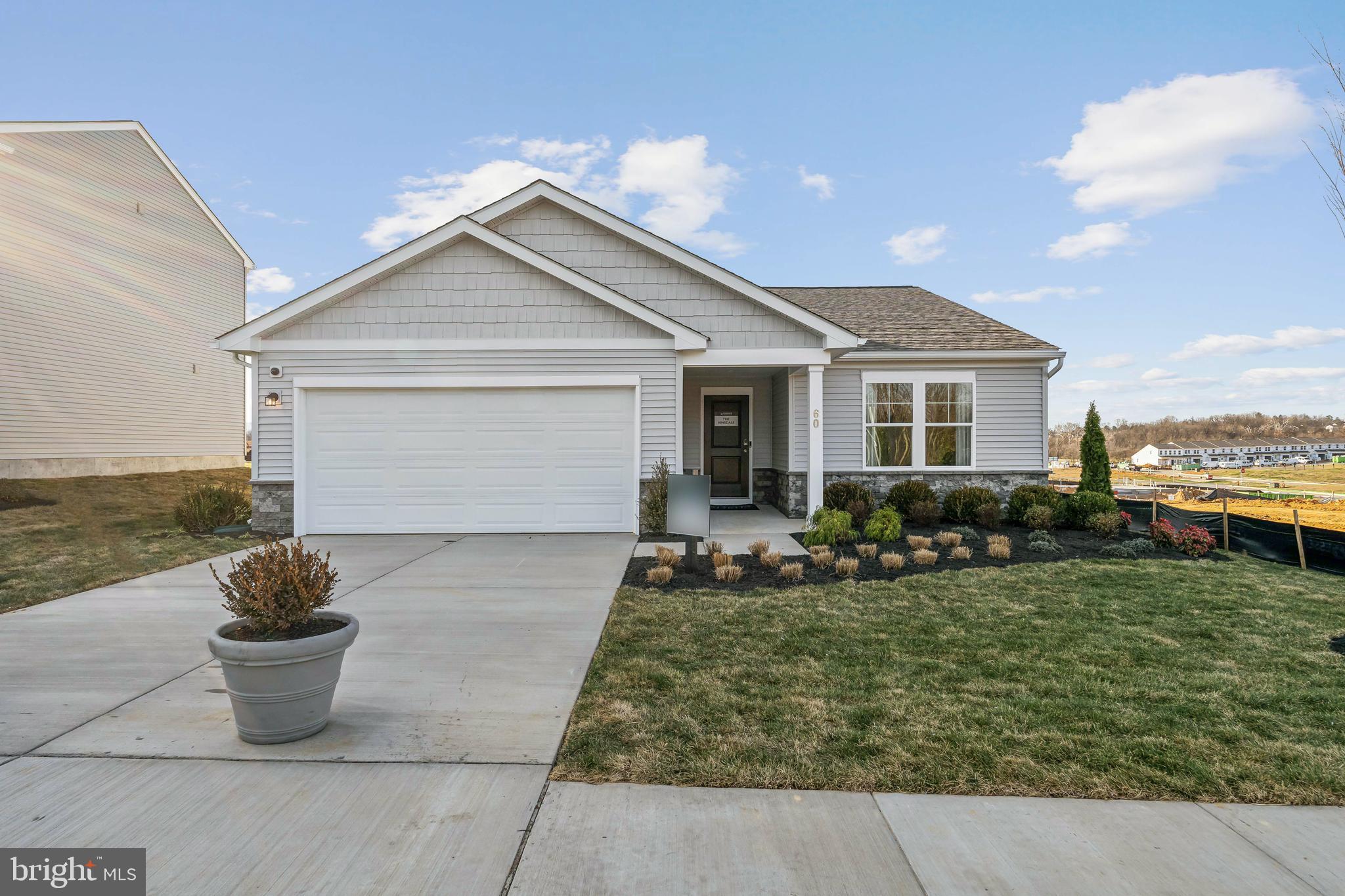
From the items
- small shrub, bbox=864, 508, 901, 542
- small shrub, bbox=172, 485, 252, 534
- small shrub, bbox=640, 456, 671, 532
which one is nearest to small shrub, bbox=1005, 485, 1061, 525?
small shrub, bbox=864, 508, 901, 542

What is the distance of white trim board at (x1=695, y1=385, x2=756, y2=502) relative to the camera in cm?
1464

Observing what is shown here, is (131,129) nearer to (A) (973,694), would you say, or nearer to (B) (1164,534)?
(A) (973,694)

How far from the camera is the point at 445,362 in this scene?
10.5m

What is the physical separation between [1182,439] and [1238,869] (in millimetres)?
47772

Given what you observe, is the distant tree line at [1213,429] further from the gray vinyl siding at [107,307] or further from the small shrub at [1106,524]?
the gray vinyl siding at [107,307]

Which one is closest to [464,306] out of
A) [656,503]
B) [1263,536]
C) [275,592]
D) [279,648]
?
[656,503]

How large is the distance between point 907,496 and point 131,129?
22.8 meters

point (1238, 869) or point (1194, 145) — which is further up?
point (1194, 145)

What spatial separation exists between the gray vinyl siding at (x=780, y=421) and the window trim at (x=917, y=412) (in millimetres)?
1496

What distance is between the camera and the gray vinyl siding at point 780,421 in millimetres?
13035

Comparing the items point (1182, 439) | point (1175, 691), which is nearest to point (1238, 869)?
point (1175, 691)

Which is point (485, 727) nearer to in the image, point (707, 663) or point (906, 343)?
point (707, 663)

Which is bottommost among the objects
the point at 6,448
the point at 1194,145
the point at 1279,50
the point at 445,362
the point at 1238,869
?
the point at 1238,869

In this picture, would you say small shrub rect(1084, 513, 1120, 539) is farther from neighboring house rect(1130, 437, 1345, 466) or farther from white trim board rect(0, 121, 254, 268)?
neighboring house rect(1130, 437, 1345, 466)
